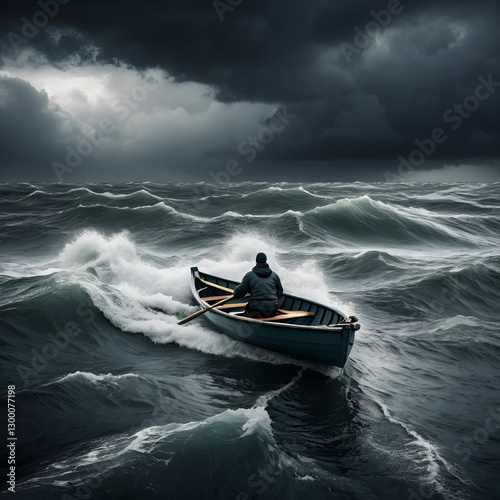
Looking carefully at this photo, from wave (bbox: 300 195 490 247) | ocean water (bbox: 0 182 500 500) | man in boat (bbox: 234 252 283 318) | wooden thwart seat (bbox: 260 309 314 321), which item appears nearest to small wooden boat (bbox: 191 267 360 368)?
wooden thwart seat (bbox: 260 309 314 321)

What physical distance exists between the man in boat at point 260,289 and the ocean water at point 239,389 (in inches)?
44.9

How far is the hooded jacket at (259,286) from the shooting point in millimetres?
11844

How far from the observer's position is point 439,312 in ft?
54.5

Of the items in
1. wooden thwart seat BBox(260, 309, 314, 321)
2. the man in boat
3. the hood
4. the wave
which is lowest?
wooden thwart seat BBox(260, 309, 314, 321)

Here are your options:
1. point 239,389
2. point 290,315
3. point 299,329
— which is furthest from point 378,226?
point 239,389

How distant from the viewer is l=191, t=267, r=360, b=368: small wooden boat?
10.1 metres

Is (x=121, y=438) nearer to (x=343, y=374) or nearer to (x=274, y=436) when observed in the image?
(x=274, y=436)

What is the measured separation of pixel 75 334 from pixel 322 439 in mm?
8254

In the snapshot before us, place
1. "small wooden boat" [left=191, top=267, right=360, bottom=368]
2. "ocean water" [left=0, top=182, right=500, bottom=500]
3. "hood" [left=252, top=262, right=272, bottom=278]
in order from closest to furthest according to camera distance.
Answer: "ocean water" [left=0, top=182, right=500, bottom=500] → "small wooden boat" [left=191, top=267, right=360, bottom=368] → "hood" [left=252, top=262, right=272, bottom=278]

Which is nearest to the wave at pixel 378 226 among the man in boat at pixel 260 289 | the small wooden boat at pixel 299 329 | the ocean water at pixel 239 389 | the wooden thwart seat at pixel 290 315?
the ocean water at pixel 239 389

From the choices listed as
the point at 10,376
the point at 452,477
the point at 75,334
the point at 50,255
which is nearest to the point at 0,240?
the point at 50,255

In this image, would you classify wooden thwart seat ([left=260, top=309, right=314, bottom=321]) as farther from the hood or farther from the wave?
the wave

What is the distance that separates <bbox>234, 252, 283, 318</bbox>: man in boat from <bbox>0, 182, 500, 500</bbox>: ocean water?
114 centimetres

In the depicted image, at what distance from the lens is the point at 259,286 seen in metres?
11.9
